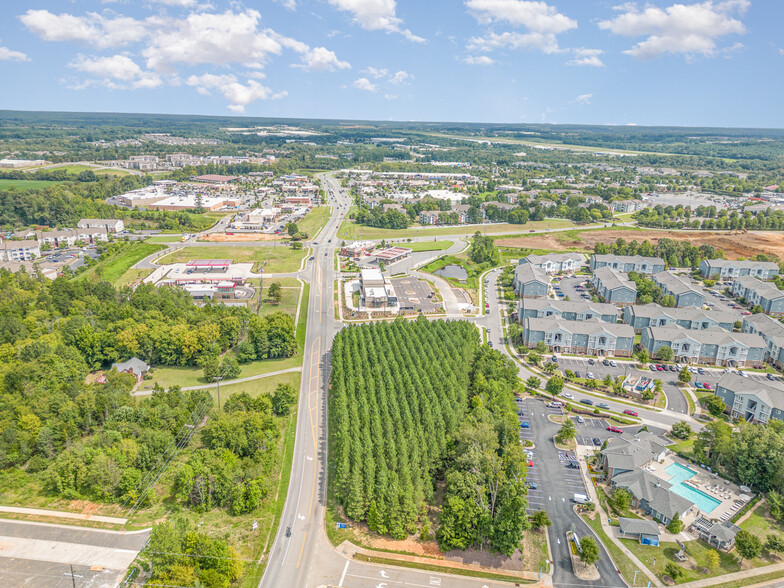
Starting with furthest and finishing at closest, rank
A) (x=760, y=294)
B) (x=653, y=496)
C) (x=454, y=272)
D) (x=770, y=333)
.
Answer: (x=454, y=272)
(x=760, y=294)
(x=770, y=333)
(x=653, y=496)

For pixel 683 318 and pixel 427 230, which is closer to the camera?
pixel 683 318

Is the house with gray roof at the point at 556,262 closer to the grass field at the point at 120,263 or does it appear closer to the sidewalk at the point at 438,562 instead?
the sidewalk at the point at 438,562

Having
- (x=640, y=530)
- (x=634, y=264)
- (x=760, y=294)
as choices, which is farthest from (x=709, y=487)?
(x=634, y=264)

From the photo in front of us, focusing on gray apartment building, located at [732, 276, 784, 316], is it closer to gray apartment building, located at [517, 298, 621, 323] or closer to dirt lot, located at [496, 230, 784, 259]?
gray apartment building, located at [517, 298, 621, 323]

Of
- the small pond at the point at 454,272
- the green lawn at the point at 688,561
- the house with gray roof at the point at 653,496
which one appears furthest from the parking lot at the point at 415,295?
the green lawn at the point at 688,561

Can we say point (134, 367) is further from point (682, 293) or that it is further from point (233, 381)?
point (682, 293)

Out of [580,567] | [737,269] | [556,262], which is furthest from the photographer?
[556,262]
